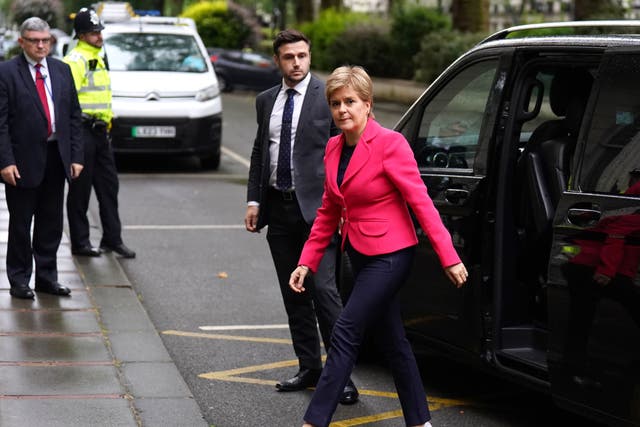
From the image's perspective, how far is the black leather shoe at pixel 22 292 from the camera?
8.16m

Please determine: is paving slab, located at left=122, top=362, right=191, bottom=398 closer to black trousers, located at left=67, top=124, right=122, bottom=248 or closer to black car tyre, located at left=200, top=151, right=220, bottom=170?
black trousers, located at left=67, top=124, right=122, bottom=248

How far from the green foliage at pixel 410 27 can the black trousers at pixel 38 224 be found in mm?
23859

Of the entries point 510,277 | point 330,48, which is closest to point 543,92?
point 510,277

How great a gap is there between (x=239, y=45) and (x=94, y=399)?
41.1 meters

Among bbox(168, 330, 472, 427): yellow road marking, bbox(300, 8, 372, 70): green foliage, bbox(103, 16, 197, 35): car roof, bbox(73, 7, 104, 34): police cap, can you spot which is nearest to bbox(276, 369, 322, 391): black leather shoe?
bbox(168, 330, 472, 427): yellow road marking

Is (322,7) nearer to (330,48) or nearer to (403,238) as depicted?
(330,48)

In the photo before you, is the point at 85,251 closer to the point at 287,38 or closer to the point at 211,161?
the point at 287,38

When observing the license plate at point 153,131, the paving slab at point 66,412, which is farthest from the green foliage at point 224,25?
the paving slab at point 66,412

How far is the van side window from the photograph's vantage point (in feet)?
20.0

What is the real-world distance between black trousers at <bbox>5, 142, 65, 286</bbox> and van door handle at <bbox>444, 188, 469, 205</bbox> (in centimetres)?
317

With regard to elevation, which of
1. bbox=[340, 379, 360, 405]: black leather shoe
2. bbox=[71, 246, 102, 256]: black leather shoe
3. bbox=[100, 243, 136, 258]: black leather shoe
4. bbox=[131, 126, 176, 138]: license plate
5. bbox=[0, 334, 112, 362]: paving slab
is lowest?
bbox=[131, 126, 176, 138]: license plate

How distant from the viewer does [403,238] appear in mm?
5137

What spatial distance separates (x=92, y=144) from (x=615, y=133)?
594 cm

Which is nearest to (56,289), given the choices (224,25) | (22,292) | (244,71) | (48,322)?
(22,292)
